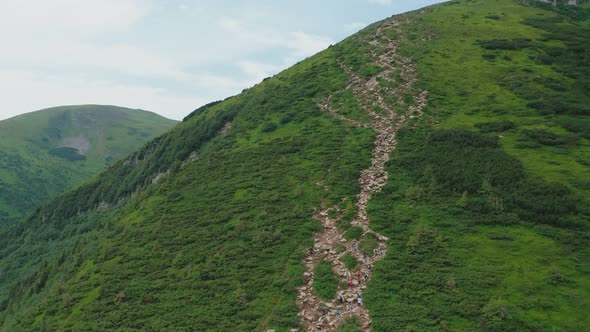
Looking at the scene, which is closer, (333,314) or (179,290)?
(333,314)

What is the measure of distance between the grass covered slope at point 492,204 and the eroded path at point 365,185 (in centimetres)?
116

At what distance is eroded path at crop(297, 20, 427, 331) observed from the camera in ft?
71.5

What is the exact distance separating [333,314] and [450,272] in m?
8.08

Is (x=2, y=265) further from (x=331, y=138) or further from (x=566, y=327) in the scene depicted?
(x=566, y=327)

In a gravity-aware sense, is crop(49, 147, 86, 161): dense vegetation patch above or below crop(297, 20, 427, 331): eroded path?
above

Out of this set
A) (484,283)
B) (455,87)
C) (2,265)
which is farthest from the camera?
(2,265)

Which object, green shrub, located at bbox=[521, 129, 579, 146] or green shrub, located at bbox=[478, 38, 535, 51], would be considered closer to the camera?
green shrub, located at bbox=[521, 129, 579, 146]

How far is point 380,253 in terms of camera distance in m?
25.6

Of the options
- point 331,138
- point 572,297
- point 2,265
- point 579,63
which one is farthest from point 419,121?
point 2,265

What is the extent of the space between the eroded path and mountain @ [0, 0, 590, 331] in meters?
0.18

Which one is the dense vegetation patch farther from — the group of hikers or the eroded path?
the group of hikers

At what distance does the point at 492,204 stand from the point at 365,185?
11.3 meters

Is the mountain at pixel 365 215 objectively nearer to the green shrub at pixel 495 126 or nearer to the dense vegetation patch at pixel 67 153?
the green shrub at pixel 495 126

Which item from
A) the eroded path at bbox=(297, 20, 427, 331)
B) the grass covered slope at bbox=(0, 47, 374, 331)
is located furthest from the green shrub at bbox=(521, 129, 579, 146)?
the grass covered slope at bbox=(0, 47, 374, 331)
